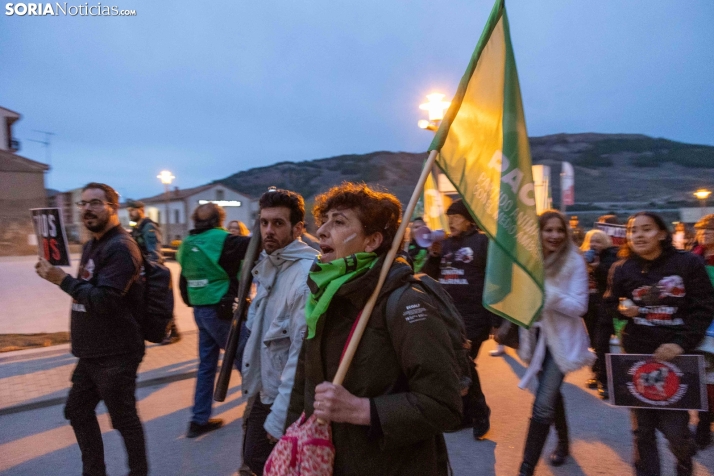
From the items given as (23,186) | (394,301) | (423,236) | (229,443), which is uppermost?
(23,186)

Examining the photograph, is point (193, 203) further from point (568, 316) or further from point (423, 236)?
point (568, 316)

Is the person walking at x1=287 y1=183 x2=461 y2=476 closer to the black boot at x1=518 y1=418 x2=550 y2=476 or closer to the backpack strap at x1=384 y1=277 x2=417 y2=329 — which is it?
the backpack strap at x1=384 y1=277 x2=417 y2=329

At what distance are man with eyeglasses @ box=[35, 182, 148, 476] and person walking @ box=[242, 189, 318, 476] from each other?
811mm

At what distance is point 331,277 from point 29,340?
793cm

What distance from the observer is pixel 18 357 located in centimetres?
682

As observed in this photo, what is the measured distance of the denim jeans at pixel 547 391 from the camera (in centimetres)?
327

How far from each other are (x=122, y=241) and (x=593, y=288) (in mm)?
5335

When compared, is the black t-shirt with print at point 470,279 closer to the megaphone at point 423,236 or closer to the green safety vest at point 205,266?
the megaphone at point 423,236

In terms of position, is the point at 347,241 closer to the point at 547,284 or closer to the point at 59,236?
the point at 547,284

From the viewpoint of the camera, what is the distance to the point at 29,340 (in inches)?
307

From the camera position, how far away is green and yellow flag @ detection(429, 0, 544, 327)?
2.14 meters

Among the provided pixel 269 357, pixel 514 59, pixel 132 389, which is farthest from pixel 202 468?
pixel 514 59

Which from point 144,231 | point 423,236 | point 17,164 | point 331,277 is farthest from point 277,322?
point 17,164

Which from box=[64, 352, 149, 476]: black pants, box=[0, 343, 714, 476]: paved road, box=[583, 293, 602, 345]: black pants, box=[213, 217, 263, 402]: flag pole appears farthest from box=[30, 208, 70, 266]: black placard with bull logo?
box=[583, 293, 602, 345]: black pants
